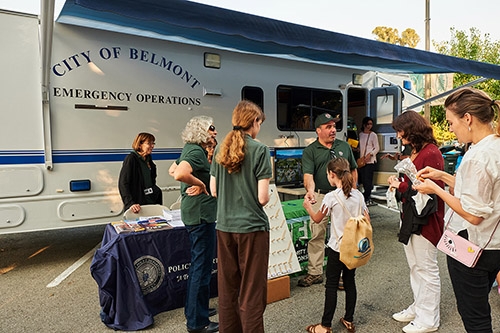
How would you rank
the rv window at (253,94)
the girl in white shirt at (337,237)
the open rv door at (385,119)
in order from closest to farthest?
the girl in white shirt at (337,237) < the rv window at (253,94) < the open rv door at (385,119)

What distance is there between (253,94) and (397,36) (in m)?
37.0

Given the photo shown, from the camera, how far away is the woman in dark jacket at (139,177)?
13.5 ft

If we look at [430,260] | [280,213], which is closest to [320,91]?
[280,213]

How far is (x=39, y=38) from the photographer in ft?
14.1

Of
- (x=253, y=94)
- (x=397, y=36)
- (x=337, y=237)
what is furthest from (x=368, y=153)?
(x=397, y=36)

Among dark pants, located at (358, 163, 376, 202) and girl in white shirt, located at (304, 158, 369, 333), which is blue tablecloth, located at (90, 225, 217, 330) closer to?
girl in white shirt, located at (304, 158, 369, 333)

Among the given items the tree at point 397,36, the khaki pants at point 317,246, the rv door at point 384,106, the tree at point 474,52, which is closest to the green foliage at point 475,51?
the tree at point 474,52

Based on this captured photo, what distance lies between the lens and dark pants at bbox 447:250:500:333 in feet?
6.16

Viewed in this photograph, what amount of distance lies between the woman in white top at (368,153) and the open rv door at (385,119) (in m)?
0.31

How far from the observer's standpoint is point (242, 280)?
239cm

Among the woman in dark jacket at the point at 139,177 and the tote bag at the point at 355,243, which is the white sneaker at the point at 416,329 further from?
the woman in dark jacket at the point at 139,177

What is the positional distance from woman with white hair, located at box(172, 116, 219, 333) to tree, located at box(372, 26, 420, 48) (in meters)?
37.9

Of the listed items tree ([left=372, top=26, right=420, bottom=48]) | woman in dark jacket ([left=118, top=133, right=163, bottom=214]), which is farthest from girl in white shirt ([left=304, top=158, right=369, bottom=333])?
tree ([left=372, top=26, right=420, bottom=48])

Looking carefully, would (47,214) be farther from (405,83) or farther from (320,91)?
(405,83)
